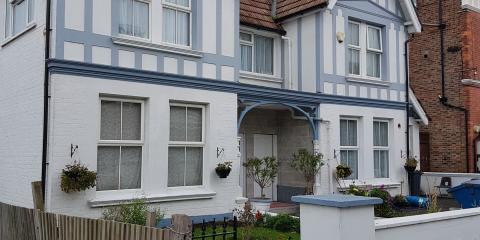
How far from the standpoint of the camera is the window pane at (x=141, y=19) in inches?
432

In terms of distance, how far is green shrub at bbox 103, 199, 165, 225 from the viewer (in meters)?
9.28

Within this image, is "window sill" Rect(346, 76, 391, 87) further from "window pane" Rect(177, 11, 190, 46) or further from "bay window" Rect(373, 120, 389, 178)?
"window pane" Rect(177, 11, 190, 46)

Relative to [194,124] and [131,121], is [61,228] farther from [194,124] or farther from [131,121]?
[194,124]

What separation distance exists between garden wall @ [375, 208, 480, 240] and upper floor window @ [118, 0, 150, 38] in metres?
6.79

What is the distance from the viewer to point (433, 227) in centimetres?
731

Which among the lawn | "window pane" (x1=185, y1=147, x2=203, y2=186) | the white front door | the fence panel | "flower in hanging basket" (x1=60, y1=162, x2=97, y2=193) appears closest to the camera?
the fence panel

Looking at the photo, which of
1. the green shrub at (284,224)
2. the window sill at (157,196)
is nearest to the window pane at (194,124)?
the window sill at (157,196)

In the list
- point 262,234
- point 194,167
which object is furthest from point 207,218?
point 262,234

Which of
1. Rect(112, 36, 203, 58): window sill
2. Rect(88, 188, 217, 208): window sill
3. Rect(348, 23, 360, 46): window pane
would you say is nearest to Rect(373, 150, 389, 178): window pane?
Rect(348, 23, 360, 46): window pane

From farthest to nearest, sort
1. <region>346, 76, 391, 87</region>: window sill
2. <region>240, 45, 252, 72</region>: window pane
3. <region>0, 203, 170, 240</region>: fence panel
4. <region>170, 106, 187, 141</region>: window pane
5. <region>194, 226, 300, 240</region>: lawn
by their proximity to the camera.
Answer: <region>346, 76, 391, 87</region>: window sill < <region>240, 45, 252, 72</region>: window pane < <region>170, 106, 187, 141</region>: window pane < <region>194, 226, 300, 240</region>: lawn < <region>0, 203, 170, 240</region>: fence panel

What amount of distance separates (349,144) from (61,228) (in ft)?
33.8

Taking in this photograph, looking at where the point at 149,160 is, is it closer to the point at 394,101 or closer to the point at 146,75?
the point at 146,75

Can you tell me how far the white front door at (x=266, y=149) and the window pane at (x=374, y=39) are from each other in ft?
14.5

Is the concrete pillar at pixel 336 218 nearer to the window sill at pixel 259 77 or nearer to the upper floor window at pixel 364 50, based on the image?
the window sill at pixel 259 77
